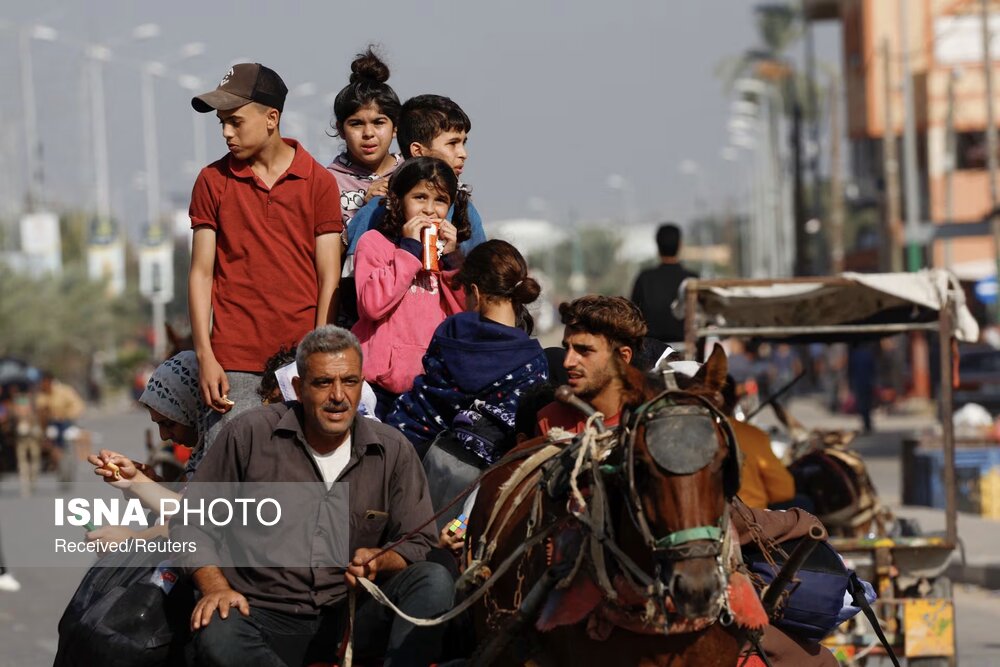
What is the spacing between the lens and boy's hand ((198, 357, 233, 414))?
7500 millimetres

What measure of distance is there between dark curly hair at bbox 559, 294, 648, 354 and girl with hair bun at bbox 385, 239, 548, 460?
661mm

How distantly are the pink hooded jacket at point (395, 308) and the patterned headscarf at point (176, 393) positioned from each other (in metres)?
0.70

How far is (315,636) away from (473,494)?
91 centimetres

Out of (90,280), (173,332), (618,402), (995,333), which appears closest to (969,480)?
(173,332)

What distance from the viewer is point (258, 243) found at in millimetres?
7773

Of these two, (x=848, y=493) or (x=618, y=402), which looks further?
(x=848, y=493)

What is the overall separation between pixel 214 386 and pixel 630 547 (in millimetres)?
2387

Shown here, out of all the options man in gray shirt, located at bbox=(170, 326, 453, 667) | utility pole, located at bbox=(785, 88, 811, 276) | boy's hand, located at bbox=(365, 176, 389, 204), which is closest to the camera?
man in gray shirt, located at bbox=(170, 326, 453, 667)

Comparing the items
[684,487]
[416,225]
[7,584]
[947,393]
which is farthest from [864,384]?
[684,487]

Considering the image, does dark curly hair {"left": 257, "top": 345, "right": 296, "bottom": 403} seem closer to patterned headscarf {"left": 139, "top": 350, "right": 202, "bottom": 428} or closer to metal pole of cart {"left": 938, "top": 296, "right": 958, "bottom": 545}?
patterned headscarf {"left": 139, "top": 350, "right": 202, "bottom": 428}

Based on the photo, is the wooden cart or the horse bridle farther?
the wooden cart

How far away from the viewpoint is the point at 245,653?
6332mm

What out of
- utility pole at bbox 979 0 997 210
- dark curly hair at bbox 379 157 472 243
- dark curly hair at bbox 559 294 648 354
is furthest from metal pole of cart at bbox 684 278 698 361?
utility pole at bbox 979 0 997 210

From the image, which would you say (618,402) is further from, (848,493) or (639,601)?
(848,493)
